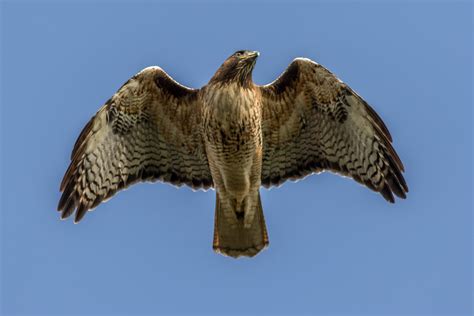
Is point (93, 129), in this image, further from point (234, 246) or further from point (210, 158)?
point (234, 246)

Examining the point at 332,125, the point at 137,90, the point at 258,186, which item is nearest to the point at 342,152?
the point at 332,125

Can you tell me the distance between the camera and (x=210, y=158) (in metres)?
10.9

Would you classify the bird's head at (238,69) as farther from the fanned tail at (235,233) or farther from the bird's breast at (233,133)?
the fanned tail at (235,233)

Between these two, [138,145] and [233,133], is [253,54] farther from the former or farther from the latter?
[138,145]

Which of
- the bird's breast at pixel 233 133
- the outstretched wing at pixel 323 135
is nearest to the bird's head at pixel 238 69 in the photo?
the bird's breast at pixel 233 133

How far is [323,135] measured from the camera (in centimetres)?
1128

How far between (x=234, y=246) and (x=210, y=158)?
1.17 metres

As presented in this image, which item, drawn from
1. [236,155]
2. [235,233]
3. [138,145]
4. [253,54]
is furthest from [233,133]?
[138,145]

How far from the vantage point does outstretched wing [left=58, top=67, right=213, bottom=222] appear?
10914 millimetres

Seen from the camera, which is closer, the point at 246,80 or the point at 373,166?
the point at 246,80

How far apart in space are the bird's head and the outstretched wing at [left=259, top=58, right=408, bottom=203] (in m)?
0.50

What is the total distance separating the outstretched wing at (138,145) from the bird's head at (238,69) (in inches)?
24.0

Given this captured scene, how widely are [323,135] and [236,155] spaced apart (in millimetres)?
1390

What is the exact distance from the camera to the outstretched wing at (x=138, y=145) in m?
10.9
